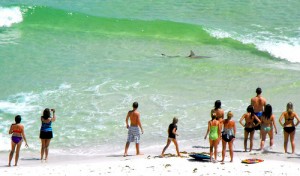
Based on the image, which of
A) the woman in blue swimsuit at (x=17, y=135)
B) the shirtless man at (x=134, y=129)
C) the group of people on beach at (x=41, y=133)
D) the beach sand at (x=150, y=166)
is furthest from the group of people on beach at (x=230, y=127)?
the woman in blue swimsuit at (x=17, y=135)

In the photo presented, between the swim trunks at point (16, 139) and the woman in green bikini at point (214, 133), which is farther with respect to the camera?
the swim trunks at point (16, 139)

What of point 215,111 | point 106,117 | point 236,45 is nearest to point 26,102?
point 106,117

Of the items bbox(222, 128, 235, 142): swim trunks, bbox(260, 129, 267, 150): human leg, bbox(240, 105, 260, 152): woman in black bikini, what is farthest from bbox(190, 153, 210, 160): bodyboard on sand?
bbox(260, 129, 267, 150): human leg

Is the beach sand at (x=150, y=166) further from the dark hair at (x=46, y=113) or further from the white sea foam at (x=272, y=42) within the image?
the white sea foam at (x=272, y=42)

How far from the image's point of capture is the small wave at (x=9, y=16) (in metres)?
30.7

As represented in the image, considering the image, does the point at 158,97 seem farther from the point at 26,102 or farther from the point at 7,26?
the point at 7,26

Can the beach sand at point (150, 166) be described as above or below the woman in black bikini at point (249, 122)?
below

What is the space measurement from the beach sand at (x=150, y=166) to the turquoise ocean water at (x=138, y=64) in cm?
105

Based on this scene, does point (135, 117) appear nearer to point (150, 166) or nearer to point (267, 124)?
point (150, 166)

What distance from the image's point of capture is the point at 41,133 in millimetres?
15781

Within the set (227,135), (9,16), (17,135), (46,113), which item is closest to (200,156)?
(227,135)

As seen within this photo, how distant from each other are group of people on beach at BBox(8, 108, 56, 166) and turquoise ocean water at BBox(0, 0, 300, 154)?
41.2 inches

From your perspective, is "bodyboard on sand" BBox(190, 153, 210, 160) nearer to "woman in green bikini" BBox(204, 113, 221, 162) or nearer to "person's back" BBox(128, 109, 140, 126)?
"woman in green bikini" BBox(204, 113, 221, 162)

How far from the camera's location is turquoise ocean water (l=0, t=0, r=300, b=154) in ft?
61.4
